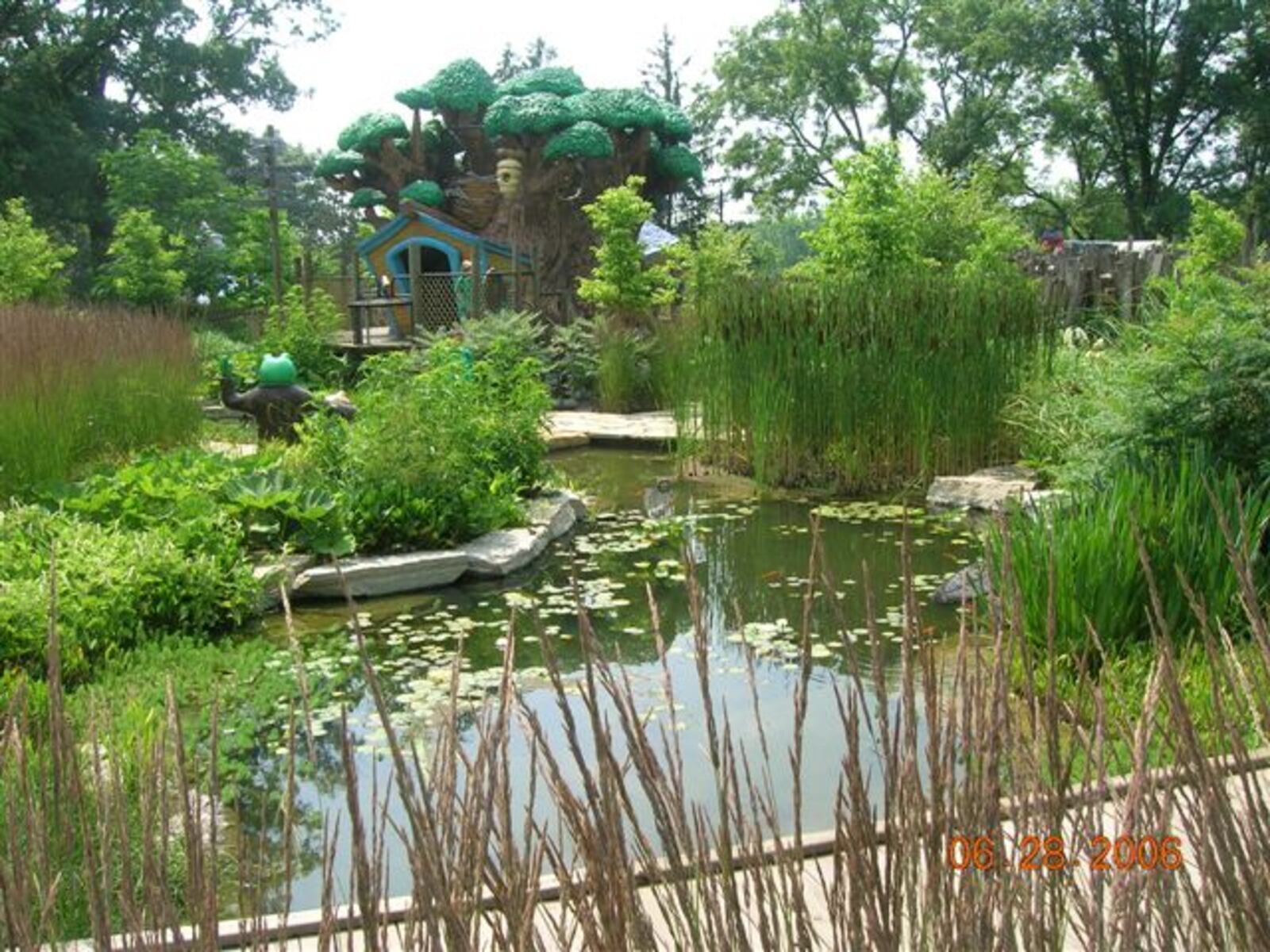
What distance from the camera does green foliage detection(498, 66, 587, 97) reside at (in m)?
24.2

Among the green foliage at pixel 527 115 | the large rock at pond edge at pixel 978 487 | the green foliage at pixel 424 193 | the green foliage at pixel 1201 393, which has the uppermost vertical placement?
the green foliage at pixel 527 115

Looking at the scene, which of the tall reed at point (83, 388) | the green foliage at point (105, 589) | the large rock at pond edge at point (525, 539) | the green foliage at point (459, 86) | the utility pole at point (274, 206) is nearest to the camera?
the green foliage at point (105, 589)

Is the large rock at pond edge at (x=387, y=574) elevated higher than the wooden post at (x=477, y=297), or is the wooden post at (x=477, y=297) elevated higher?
the wooden post at (x=477, y=297)

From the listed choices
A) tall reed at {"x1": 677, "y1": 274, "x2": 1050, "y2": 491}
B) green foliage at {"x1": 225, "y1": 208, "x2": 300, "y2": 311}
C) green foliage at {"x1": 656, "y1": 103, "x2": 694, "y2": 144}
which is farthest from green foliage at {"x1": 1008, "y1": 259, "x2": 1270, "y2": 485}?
green foliage at {"x1": 225, "y1": 208, "x2": 300, "y2": 311}

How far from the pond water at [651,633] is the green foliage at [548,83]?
1679 cm

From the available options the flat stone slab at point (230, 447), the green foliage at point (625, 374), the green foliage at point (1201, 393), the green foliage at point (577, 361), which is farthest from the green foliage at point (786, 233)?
the green foliage at point (1201, 393)

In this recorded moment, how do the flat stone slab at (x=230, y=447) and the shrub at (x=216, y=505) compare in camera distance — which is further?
the flat stone slab at (x=230, y=447)

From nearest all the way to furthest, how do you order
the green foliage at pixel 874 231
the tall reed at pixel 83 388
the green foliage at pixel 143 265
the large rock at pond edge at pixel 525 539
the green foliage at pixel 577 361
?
1. the large rock at pond edge at pixel 525 539
2. the tall reed at pixel 83 388
3. the green foliage at pixel 874 231
4. the green foliage at pixel 577 361
5. the green foliage at pixel 143 265

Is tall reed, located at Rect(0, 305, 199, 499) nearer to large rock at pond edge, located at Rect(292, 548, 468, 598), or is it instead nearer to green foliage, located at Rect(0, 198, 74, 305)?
large rock at pond edge, located at Rect(292, 548, 468, 598)

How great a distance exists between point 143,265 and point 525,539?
15.9 metres

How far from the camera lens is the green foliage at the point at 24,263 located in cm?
1695

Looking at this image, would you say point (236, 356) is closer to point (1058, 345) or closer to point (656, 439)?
point (656, 439)

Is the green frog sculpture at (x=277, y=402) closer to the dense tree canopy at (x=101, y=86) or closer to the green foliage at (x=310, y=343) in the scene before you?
the green foliage at (x=310, y=343)
